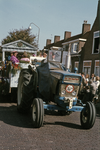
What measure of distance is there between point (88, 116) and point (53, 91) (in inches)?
42.3

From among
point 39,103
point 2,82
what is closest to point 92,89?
point 2,82

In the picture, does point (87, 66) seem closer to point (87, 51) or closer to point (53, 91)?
point (87, 51)

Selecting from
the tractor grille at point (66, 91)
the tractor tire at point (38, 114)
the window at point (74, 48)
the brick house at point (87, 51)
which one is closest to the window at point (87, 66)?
the brick house at point (87, 51)

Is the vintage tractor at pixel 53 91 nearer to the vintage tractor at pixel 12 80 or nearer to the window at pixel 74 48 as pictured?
the vintage tractor at pixel 12 80

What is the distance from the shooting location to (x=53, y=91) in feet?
17.6

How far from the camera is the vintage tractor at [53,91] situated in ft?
16.5

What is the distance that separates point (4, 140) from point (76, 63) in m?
24.9

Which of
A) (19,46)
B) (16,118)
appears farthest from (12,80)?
(19,46)

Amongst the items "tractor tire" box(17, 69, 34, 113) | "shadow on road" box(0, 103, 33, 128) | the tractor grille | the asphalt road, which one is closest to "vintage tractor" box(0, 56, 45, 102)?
"shadow on road" box(0, 103, 33, 128)

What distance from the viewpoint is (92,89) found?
10109mm

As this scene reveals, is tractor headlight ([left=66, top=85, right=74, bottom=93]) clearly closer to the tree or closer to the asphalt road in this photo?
the asphalt road

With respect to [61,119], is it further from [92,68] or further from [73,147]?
[92,68]

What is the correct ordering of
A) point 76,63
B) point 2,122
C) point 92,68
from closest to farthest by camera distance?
point 2,122 < point 92,68 < point 76,63

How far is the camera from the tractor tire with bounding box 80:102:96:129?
16.4ft
